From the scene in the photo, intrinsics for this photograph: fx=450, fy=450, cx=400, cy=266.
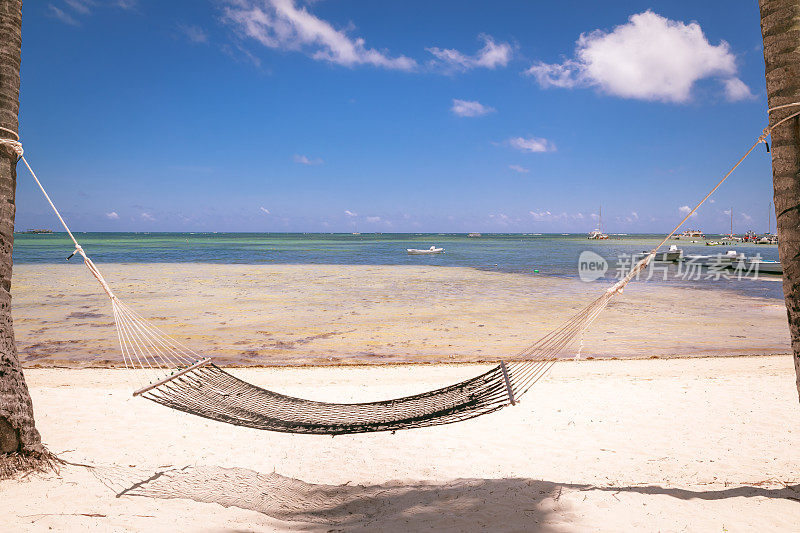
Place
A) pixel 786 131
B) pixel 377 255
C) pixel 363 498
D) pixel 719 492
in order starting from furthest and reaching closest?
pixel 377 255 < pixel 363 498 < pixel 719 492 < pixel 786 131

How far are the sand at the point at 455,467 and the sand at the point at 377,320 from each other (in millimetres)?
2512

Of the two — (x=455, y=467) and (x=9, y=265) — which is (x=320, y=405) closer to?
(x=455, y=467)

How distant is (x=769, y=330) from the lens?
10.1 m

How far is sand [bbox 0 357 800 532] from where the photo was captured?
277cm

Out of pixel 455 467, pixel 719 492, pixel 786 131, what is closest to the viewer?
pixel 786 131

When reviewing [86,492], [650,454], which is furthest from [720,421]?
[86,492]

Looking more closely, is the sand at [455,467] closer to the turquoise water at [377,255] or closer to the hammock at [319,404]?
the hammock at [319,404]

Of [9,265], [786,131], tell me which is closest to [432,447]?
[786,131]

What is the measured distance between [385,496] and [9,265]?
10.4 ft

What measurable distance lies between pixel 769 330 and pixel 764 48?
984cm

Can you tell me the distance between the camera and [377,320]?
36.5ft

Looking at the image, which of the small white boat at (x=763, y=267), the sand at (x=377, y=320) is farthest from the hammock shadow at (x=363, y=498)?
the small white boat at (x=763, y=267)

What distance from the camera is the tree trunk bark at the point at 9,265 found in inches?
119

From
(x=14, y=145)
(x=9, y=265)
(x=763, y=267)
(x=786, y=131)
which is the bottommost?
(x=763, y=267)
